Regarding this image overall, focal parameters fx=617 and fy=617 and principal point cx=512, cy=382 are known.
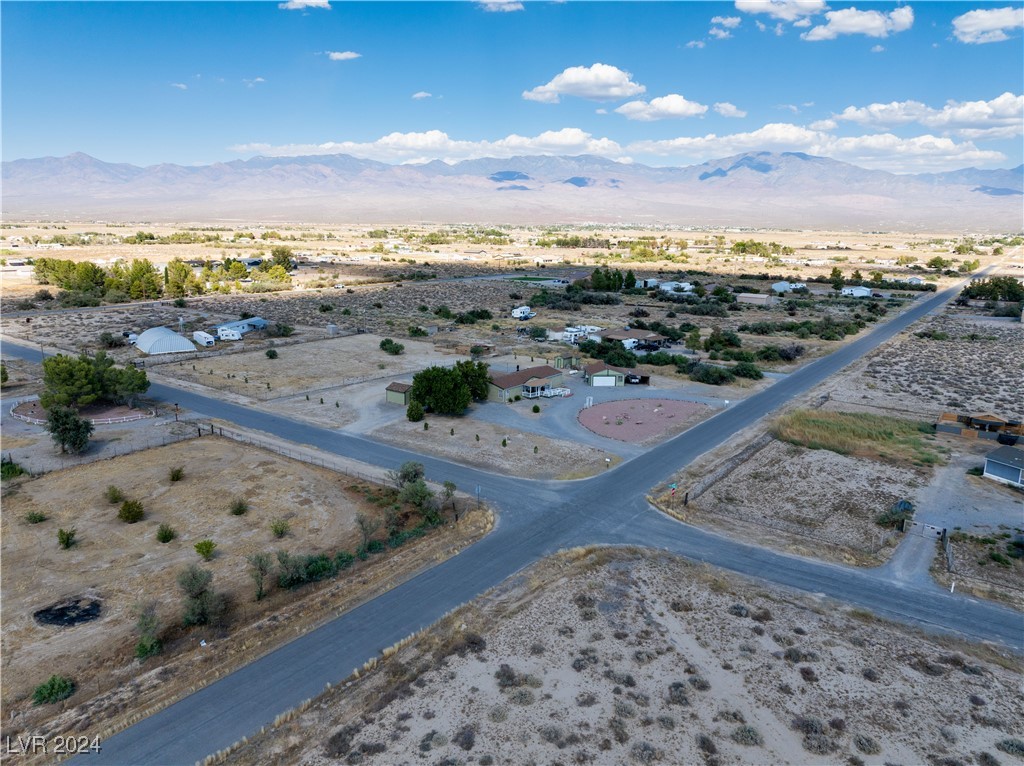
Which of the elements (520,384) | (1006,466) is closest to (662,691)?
(1006,466)

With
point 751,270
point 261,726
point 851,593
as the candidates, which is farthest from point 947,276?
point 261,726

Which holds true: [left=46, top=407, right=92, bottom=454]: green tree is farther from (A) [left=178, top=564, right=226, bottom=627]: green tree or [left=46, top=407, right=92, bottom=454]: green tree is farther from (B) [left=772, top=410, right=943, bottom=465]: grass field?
(B) [left=772, top=410, right=943, bottom=465]: grass field

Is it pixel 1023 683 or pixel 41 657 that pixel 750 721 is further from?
pixel 41 657

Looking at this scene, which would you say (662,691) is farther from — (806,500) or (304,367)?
(304,367)

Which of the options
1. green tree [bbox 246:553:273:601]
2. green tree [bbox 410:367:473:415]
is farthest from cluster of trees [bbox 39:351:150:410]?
green tree [bbox 246:553:273:601]

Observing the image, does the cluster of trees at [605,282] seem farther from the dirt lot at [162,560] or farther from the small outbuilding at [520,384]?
the dirt lot at [162,560]
